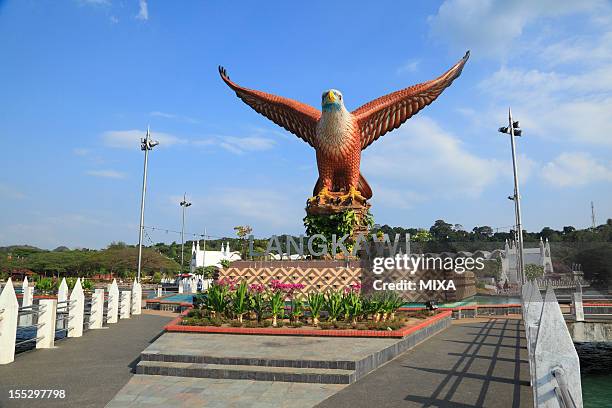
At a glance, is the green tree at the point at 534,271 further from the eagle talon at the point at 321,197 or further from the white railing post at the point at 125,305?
the white railing post at the point at 125,305

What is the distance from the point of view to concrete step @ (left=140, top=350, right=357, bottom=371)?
6766 mm

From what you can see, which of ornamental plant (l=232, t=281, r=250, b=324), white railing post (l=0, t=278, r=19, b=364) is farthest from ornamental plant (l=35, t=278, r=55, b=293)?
white railing post (l=0, t=278, r=19, b=364)

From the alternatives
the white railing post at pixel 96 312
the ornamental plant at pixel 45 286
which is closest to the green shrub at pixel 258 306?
the white railing post at pixel 96 312

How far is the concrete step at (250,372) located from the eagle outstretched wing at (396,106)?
16.8 metres

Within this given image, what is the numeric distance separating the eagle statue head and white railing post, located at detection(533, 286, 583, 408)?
17.9 m

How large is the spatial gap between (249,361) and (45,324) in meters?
5.18

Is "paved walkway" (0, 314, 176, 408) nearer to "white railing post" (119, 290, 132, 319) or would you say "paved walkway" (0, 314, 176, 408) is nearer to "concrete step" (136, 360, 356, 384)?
"concrete step" (136, 360, 356, 384)

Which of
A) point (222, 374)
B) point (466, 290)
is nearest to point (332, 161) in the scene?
point (466, 290)

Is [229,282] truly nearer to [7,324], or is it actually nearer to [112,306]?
[112,306]

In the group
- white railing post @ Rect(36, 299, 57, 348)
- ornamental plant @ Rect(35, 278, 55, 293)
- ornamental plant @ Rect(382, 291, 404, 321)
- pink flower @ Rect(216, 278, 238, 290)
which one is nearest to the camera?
white railing post @ Rect(36, 299, 57, 348)

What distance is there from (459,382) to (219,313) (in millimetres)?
6410

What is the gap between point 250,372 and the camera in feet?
22.1

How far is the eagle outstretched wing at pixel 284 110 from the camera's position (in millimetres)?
22938

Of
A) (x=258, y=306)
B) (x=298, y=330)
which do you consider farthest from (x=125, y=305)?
(x=298, y=330)
